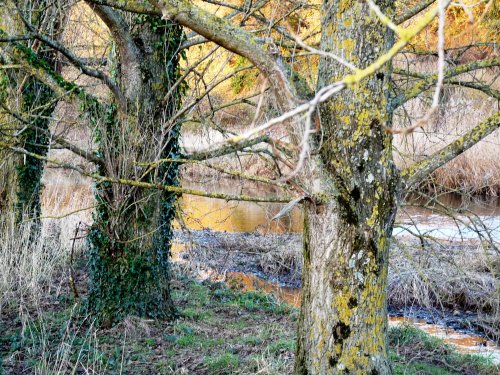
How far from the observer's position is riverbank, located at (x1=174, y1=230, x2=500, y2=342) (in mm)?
8750

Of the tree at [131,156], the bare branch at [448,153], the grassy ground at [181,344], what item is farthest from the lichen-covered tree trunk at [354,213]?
the tree at [131,156]

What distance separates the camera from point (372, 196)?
371cm

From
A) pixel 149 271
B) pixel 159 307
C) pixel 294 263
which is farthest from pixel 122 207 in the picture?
pixel 294 263

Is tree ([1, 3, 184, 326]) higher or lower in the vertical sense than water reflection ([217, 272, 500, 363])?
higher

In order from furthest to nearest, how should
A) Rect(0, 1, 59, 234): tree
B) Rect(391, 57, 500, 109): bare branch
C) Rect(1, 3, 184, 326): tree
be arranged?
Rect(0, 1, 59, 234): tree < Rect(1, 3, 184, 326): tree < Rect(391, 57, 500, 109): bare branch

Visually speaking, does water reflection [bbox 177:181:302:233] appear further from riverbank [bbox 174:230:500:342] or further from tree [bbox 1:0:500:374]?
tree [bbox 1:0:500:374]

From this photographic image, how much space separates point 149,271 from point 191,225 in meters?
9.41

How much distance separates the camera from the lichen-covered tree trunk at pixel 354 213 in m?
3.70

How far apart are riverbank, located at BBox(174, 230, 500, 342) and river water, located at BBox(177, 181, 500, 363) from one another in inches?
5.9

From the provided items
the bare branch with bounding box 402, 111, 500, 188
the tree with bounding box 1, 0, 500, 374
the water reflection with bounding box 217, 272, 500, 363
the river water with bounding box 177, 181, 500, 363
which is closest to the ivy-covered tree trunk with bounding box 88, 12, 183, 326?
the river water with bounding box 177, 181, 500, 363

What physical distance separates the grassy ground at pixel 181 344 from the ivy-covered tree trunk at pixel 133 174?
1.08ft

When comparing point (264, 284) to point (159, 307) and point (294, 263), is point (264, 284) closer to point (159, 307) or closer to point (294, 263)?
point (294, 263)

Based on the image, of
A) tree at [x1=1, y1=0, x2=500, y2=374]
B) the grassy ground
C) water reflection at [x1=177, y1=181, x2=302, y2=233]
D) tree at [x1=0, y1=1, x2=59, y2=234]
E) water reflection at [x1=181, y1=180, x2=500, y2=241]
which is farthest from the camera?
water reflection at [x1=177, y1=181, x2=302, y2=233]

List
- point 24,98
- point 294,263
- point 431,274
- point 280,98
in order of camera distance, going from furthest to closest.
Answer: point 294,263 → point 431,274 → point 24,98 → point 280,98
